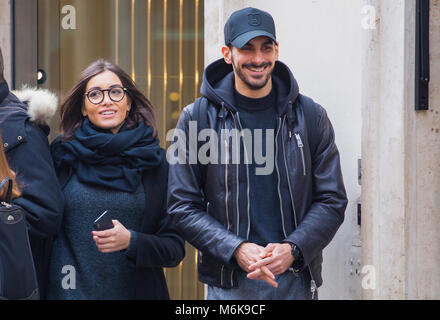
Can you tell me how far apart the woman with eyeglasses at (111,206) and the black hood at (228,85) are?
450 millimetres

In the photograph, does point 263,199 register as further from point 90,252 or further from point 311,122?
point 90,252

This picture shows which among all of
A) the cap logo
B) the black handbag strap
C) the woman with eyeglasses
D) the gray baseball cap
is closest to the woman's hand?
the woman with eyeglasses

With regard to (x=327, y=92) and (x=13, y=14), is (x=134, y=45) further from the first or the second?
(x=327, y=92)

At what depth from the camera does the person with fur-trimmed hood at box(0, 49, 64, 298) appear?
3.57 meters

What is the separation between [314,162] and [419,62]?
1201 millimetres

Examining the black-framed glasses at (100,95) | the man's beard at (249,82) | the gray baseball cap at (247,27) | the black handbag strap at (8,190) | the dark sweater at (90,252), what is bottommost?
the dark sweater at (90,252)

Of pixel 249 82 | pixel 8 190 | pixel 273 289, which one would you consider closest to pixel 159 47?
pixel 249 82

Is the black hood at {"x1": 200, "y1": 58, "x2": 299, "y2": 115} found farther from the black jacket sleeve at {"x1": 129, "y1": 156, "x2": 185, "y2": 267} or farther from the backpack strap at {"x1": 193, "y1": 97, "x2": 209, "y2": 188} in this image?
the black jacket sleeve at {"x1": 129, "y1": 156, "x2": 185, "y2": 267}

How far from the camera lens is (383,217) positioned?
4531mm

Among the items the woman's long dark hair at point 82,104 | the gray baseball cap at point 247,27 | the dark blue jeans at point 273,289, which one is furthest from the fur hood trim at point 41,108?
the dark blue jeans at point 273,289

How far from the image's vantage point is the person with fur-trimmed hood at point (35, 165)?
11.7 ft

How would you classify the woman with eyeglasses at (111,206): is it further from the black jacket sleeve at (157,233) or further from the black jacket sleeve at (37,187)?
the black jacket sleeve at (37,187)

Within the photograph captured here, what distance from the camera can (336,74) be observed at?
4789mm
